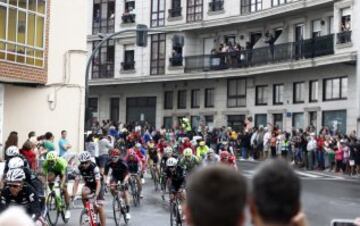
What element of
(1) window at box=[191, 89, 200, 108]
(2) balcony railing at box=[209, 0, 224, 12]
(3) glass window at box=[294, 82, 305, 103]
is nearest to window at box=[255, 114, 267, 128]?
(3) glass window at box=[294, 82, 305, 103]

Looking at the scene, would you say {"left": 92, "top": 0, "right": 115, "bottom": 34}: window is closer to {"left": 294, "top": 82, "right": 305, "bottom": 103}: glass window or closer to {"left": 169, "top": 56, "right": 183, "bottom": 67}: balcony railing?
{"left": 169, "top": 56, "right": 183, "bottom": 67}: balcony railing

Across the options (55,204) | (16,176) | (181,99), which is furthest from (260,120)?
(16,176)

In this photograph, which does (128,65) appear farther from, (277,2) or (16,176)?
(16,176)

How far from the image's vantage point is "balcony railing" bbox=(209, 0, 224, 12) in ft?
153

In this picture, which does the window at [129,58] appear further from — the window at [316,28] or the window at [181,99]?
the window at [316,28]

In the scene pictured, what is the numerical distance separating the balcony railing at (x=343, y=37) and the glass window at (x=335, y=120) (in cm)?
351

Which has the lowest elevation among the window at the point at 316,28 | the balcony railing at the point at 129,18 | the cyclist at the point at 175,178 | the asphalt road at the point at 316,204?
the asphalt road at the point at 316,204

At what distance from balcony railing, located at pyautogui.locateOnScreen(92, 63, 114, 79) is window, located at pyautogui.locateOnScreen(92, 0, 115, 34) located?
252cm

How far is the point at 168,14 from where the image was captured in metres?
50.2

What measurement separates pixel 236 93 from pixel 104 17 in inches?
558

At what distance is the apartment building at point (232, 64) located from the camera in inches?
1468

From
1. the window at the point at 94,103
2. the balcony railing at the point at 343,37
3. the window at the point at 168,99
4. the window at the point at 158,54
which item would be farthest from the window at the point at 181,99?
the balcony railing at the point at 343,37

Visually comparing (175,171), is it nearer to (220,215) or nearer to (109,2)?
(220,215)

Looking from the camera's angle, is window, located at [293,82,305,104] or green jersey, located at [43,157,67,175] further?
window, located at [293,82,305,104]
